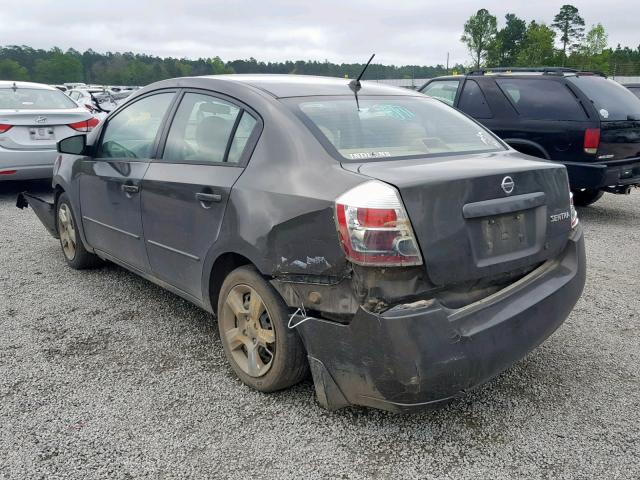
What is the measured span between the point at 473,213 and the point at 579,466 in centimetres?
115

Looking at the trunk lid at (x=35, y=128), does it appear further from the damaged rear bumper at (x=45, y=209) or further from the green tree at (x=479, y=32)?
the green tree at (x=479, y=32)

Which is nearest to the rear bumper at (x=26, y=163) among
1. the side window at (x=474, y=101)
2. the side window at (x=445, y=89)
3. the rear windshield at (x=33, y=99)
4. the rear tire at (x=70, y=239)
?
the rear windshield at (x=33, y=99)

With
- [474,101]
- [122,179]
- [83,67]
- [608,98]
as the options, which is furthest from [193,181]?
[83,67]

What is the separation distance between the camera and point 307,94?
3.27 metres

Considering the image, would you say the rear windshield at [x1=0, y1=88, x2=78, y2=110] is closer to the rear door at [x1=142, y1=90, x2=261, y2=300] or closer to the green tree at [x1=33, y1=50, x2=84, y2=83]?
the rear door at [x1=142, y1=90, x2=261, y2=300]

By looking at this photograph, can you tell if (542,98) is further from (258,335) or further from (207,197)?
(258,335)

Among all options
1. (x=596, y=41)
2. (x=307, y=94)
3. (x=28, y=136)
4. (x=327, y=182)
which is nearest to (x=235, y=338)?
(x=327, y=182)

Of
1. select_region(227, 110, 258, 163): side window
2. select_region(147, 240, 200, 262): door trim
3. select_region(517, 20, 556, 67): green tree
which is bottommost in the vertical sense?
select_region(147, 240, 200, 262): door trim

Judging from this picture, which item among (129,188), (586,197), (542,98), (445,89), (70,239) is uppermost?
(445,89)

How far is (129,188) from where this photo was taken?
3.85 metres

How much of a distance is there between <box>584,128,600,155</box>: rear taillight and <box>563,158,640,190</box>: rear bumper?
0.16 meters

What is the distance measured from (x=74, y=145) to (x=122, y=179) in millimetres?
798

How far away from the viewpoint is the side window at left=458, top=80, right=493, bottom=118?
762 cm

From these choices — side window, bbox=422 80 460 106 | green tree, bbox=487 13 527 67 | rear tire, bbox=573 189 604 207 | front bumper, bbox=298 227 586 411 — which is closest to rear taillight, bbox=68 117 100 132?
side window, bbox=422 80 460 106
